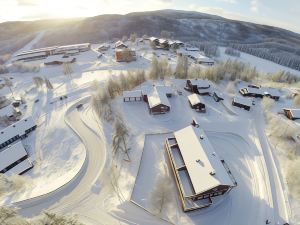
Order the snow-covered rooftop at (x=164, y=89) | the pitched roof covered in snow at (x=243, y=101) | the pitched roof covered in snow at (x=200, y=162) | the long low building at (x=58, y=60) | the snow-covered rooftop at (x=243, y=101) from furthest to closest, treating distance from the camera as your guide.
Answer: the long low building at (x=58, y=60) → the snow-covered rooftop at (x=164, y=89) → the snow-covered rooftop at (x=243, y=101) → the pitched roof covered in snow at (x=243, y=101) → the pitched roof covered in snow at (x=200, y=162)

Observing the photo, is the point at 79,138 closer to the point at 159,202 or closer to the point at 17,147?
the point at 17,147

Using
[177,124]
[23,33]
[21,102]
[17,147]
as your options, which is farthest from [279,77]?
[23,33]

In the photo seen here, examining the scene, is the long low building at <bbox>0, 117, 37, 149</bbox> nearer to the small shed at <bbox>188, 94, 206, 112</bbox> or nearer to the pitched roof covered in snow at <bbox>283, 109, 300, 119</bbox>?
the small shed at <bbox>188, 94, 206, 112</bbox>

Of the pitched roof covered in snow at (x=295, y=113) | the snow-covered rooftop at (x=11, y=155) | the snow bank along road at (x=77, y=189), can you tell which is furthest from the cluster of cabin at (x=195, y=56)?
the snow-covered rooftop at (x=11, y=155)

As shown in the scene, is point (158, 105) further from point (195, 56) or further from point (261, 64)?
point (261, 64)

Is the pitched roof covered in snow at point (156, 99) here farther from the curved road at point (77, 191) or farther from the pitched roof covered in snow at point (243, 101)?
the pitched roof covered in snow at point (243, 101)

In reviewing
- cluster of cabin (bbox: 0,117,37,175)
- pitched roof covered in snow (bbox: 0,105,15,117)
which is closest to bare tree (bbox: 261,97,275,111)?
cluster of cabin (bbox: 0,117,37,175)
